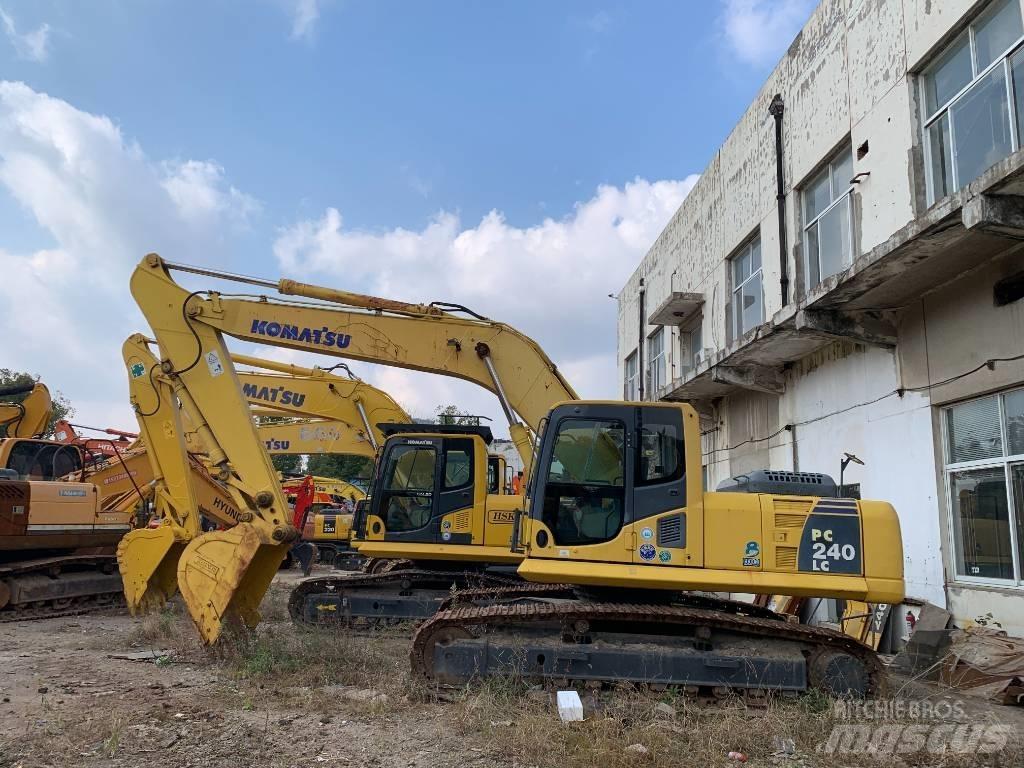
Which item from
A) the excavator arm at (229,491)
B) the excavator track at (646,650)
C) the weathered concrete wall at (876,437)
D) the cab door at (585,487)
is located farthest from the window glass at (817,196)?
the excavator arm at (229,491)

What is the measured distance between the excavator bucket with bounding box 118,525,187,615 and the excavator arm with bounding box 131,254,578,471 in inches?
120

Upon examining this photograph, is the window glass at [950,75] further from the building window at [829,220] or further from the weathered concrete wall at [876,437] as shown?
the weathered concrete wall at [876,437]

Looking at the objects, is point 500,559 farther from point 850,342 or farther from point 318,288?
point 850,342

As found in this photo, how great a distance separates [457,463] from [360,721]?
15.8ft

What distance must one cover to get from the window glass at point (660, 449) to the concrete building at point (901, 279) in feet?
11.1

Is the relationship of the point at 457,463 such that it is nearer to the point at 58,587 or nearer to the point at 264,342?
the point at 264,342

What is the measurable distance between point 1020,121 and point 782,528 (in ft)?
16.2

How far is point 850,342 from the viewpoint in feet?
35.1

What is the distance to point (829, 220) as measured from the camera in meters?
11.6

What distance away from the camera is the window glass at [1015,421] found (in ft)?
25.9

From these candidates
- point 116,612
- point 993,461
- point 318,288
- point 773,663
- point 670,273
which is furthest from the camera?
point 670,273

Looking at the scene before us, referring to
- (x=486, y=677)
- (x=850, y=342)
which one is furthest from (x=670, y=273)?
(x=486, y=677)

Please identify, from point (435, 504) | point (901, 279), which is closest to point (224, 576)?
point (435, 504)

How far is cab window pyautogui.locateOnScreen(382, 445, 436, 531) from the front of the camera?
10.3 metres
